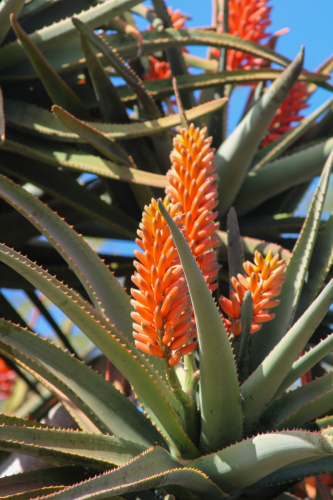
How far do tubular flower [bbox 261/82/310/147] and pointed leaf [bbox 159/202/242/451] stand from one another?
1490 millimetres

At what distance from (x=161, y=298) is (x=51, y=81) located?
0.97 metres

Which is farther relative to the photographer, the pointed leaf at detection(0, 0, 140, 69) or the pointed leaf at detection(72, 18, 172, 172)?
the pointed leaf at detection(0, 0, 140, 69)

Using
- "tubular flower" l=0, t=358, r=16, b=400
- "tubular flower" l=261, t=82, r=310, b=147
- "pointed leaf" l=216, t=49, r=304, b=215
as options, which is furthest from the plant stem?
"tubular flower" l=261, t=82, r=310, b=147

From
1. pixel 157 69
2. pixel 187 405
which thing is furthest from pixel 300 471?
pixel 157 69

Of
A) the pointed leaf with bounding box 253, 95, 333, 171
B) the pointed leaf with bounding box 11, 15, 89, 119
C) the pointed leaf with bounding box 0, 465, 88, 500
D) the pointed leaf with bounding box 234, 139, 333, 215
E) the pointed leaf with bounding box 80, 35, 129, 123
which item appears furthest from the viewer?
the pointed leaf with bounding box 253, 95, 333, 171

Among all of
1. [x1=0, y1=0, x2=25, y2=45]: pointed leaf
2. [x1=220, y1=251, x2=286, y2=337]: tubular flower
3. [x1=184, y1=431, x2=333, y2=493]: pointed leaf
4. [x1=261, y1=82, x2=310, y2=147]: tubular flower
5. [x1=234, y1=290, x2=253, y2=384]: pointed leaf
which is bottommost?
Result: [x1=184, y1=431, x2=333, y2=493]: pointed leaf

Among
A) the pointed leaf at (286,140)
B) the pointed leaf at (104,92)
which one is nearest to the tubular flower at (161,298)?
the pointed leaf at (104,92)

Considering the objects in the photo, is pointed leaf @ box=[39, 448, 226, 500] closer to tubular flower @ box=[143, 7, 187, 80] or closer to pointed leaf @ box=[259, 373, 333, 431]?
pointed leaf @ box=[259, 373, 333, 431]

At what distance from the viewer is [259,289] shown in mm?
1002

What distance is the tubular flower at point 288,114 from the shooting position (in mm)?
2133

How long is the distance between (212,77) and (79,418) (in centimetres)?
116

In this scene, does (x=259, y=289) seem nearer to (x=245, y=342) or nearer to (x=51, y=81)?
(x=245, y=342)

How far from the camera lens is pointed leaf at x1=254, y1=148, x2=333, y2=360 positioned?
113cm

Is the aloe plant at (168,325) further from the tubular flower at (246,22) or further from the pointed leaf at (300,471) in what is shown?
the tubular flower at (246,22)
